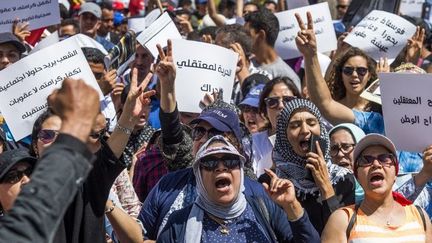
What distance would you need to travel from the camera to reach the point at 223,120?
20.5 ft

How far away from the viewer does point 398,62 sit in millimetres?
9430

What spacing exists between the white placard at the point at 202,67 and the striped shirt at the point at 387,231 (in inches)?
94.9

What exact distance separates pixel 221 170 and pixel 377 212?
2.59 feet

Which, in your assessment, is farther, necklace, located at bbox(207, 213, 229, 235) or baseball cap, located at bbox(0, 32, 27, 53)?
baseball cap, located at bbox(0, 32, 27, 53)

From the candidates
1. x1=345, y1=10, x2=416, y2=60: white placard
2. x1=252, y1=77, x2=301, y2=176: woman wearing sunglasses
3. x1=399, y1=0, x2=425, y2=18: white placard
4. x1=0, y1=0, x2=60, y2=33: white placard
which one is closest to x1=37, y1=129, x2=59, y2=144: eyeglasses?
x1=252, y1=77, x2=301, y2=176: woman wearing sunglasses

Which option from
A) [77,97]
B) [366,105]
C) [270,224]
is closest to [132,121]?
[270,224]

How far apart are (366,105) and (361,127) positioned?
1.68 feet

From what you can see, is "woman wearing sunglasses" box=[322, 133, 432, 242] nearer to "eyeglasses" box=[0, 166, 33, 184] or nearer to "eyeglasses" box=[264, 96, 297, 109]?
"eyeglasses" box=[0, 166, 33, 184]

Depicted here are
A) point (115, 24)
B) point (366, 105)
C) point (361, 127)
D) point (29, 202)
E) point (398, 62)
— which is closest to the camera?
point (29, 202)

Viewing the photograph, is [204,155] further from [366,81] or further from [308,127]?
[366,81]

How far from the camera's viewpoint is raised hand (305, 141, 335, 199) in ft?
19.9

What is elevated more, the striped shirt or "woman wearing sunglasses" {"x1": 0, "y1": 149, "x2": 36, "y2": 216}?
"woman wearing sunglasses" {"x1": 0, "y1": 149, "x2": 36, "y2": 216}

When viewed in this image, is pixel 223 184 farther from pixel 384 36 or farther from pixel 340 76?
pixel 384 36

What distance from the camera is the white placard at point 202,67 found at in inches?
308
